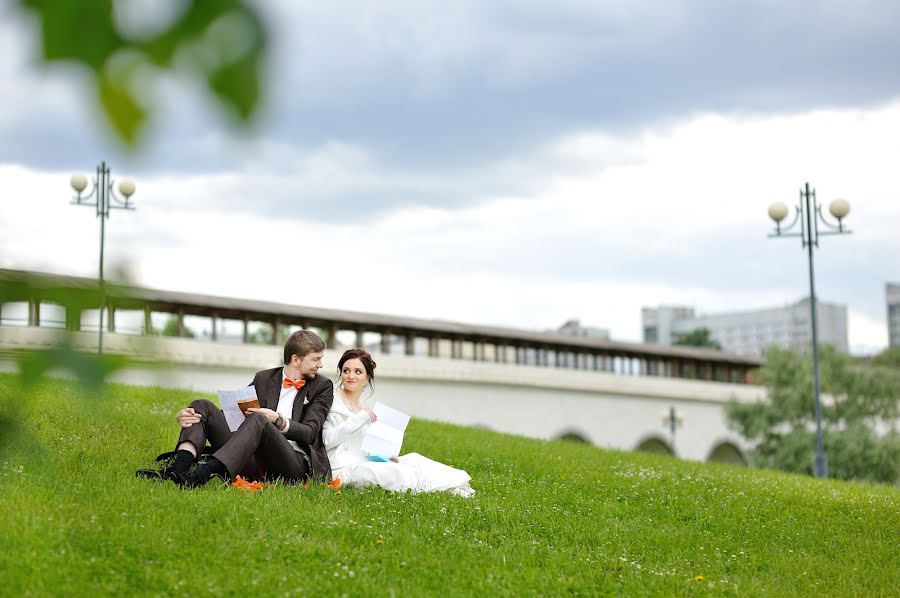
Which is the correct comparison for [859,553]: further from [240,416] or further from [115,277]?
[115,277]

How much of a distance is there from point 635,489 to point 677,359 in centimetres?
4050

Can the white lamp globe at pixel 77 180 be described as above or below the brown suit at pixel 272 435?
above

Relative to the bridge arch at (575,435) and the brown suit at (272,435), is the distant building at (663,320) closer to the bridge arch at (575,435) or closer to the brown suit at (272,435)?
the bridge arch at (575,435)

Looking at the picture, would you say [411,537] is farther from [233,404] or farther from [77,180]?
[77,180]

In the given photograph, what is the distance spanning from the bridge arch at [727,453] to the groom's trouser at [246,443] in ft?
138

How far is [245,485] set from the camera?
26.6 ft

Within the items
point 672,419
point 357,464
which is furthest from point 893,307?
point 357,464

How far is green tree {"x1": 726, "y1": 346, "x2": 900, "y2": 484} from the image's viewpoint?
126 ft

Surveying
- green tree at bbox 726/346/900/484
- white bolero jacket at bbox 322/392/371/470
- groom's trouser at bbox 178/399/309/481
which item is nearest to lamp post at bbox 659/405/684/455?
green tree at bbox 726/346/900/484

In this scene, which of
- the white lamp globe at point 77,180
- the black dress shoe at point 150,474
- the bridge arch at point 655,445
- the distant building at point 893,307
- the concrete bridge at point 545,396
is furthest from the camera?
the distant building at point 893,307

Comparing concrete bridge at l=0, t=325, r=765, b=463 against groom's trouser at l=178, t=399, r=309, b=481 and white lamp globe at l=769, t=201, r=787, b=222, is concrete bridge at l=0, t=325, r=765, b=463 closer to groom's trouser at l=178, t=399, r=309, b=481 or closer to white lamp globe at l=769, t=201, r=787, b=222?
white lamp globe at l=769, t=201, r=787, b=222

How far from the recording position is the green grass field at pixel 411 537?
6.05 meters

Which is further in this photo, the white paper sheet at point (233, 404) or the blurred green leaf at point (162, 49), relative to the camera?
the white paper sheet at point (233, 404)

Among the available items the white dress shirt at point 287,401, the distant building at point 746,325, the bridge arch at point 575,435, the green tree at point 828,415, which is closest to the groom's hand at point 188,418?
the white dress shirt at point 287,401
